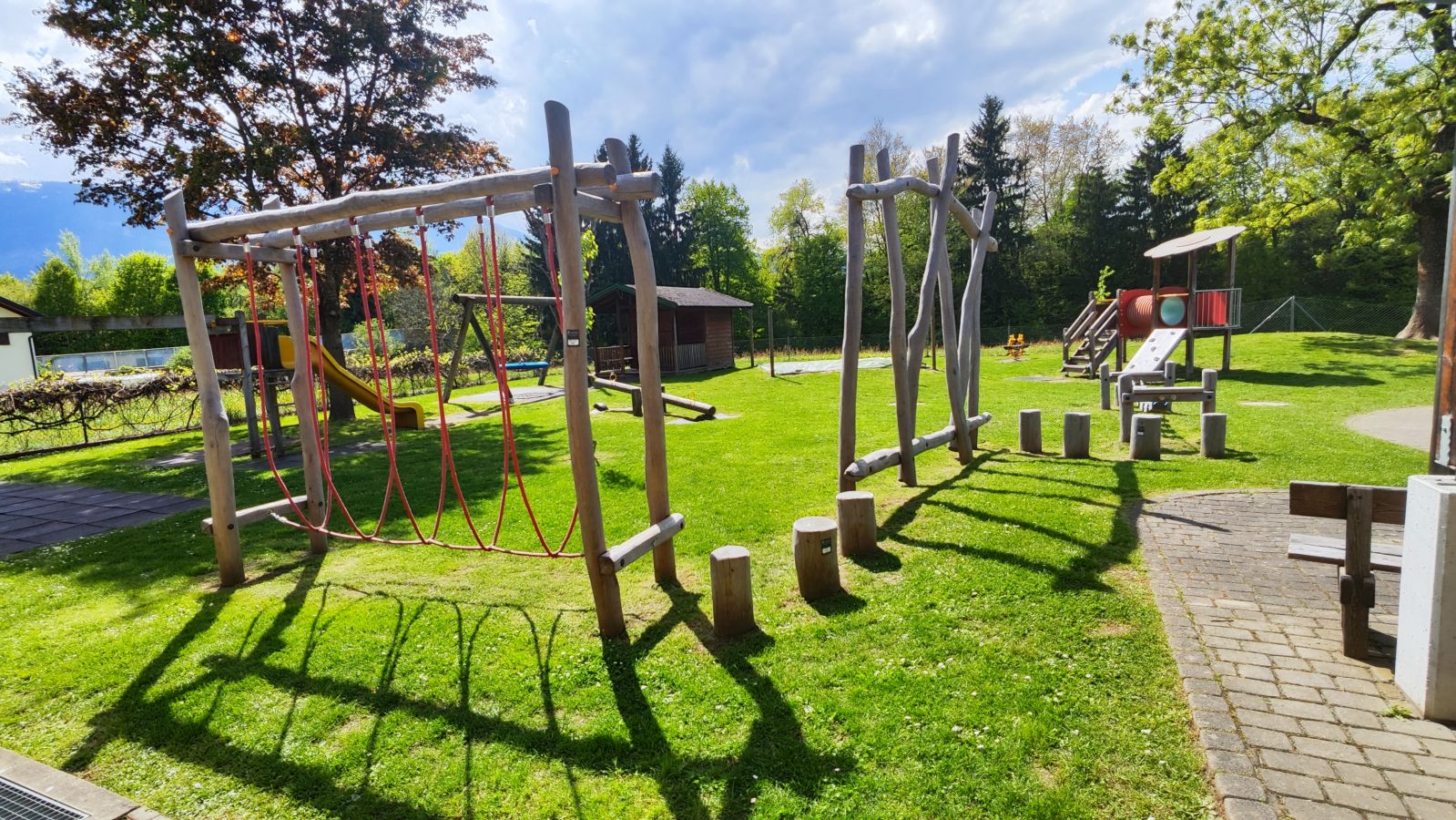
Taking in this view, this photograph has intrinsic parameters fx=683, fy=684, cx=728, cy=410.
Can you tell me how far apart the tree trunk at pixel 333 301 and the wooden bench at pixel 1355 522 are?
1347 centimetres

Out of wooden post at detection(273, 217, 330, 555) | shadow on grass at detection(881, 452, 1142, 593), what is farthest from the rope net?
shadow on grass at detection(881, 452, 1142, 593)

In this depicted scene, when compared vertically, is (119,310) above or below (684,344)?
above

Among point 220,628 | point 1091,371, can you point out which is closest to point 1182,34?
point 1091,371

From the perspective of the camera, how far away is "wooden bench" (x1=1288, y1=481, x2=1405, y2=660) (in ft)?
10.1

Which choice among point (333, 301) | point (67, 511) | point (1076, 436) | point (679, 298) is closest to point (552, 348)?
point (333, 301)

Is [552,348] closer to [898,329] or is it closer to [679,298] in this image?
[898,329]

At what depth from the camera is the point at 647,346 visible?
4121 mm

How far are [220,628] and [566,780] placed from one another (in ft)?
9.57

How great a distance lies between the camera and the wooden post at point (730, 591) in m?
3.75

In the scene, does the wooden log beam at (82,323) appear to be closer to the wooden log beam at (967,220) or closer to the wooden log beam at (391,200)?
the wooden log beam at (391,200)

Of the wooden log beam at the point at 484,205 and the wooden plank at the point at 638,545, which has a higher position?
the wooden log beam at the point at 484,205

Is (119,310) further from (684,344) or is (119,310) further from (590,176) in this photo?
(590,176)

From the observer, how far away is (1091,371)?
17.0 m

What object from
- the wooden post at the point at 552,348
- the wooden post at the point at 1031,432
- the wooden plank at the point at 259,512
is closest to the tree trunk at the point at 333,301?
the wooden post at the point at 552,348
